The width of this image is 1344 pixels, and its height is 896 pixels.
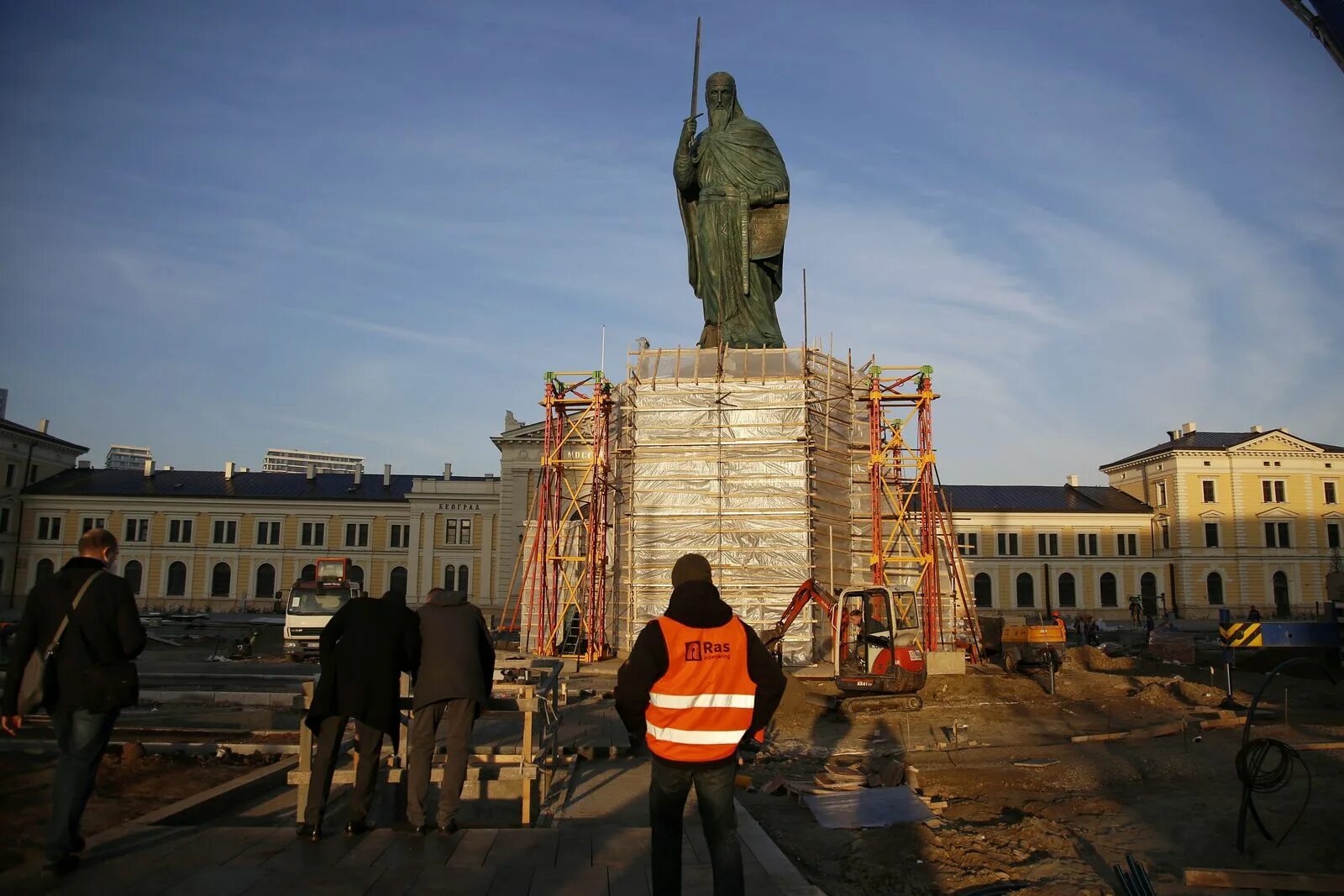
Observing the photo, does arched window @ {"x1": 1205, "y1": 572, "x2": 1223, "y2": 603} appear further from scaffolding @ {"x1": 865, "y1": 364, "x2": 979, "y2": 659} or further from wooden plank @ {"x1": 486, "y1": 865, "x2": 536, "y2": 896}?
wooden plank @ {"x1": 486, "y1": 865, "x2": 536, "y2": 896}

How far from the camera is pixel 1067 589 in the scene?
60.8 m

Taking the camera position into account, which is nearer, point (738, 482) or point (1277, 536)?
point (738, 482)

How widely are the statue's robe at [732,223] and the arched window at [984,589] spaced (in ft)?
130

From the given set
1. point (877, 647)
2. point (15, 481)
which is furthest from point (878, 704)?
point (15, 481)

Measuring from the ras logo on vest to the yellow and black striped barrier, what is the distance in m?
20.9

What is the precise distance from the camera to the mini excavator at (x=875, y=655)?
1730 centimetres

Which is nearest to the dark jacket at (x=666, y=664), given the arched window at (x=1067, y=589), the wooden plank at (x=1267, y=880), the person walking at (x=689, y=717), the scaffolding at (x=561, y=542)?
the person walking at (x=689, y=717)

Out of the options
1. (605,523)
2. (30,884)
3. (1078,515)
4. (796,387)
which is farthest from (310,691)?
(1078,515)

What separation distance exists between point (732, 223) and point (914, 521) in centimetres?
931

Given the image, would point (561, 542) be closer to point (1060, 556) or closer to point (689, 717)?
point (689, 717)

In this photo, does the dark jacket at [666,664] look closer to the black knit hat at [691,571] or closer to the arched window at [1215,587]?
the black knit hat at [691,571]

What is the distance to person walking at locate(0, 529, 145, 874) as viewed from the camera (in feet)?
18.3

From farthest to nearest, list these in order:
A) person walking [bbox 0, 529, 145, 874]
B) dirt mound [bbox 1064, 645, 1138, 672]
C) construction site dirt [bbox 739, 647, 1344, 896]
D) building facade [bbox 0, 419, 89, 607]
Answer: building facade [bbox 0, 419, 89, 607] → dirt mound [bbox 1064, 645, 1138, 672] → construction site dirt [bbox 739, 647, 1344, 896] → person walking [bbox 0, 529, 145, 874]

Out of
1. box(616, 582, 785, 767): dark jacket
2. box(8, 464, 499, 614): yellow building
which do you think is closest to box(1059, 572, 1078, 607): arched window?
box(8, 464, 499, 614): yellow building
